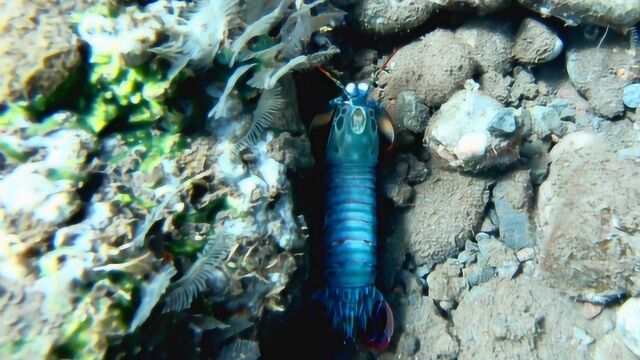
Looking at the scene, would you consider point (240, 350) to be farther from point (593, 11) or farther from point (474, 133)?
point (593, 11)

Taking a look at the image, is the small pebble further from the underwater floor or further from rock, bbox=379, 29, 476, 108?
rock, bbox=379, 29, 476, 108

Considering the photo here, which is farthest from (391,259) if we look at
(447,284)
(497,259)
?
(497,259)

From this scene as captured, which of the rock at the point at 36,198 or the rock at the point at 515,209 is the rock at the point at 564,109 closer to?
the rock at the point at 515,209

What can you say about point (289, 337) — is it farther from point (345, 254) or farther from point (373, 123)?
point (373, 123)

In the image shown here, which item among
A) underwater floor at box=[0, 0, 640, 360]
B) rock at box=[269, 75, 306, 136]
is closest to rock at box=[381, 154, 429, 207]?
underwater floor at box=[0, 0, 640, 360]

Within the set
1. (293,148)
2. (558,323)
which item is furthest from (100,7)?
(558,323)

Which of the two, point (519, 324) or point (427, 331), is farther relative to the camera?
point (427, 331)
